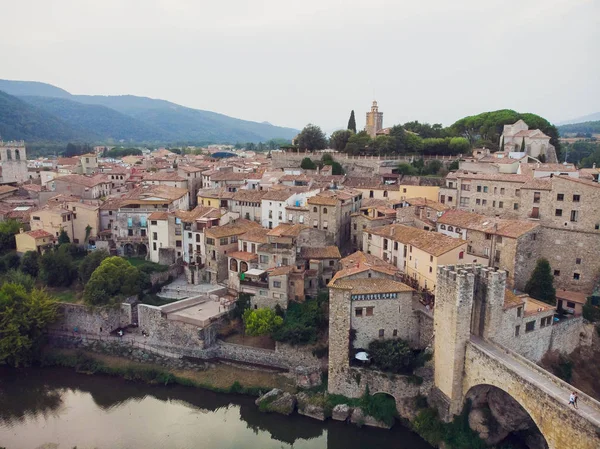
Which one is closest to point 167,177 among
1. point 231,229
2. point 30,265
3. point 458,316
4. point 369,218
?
point 30,265

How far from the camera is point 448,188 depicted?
37.7 metres

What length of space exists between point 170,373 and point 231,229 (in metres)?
10.7

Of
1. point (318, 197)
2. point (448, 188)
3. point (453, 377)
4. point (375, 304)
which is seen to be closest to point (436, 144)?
point (448, 188)

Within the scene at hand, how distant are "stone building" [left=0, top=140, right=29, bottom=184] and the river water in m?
38.8

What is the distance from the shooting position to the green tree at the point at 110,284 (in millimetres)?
31281

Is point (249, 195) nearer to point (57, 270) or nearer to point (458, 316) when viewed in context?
point (57, 270)

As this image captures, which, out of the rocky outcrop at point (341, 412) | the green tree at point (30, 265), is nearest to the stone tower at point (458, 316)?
the rocky outcrop at point (341, 412)

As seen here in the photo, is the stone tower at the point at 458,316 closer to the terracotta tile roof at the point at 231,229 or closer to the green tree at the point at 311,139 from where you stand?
the terracotta tile roof at the point at 231,229

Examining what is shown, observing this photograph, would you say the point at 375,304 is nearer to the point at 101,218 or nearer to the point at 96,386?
the point at 96,386

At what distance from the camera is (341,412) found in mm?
23344

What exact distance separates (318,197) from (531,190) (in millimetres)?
13919

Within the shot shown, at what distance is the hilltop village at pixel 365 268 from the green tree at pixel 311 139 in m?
9.93

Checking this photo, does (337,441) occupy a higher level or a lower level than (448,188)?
lower

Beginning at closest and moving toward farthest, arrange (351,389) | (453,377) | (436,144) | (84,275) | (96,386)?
(453,377)
(351,389)
(96,386)
(84,275)
(436,144)
